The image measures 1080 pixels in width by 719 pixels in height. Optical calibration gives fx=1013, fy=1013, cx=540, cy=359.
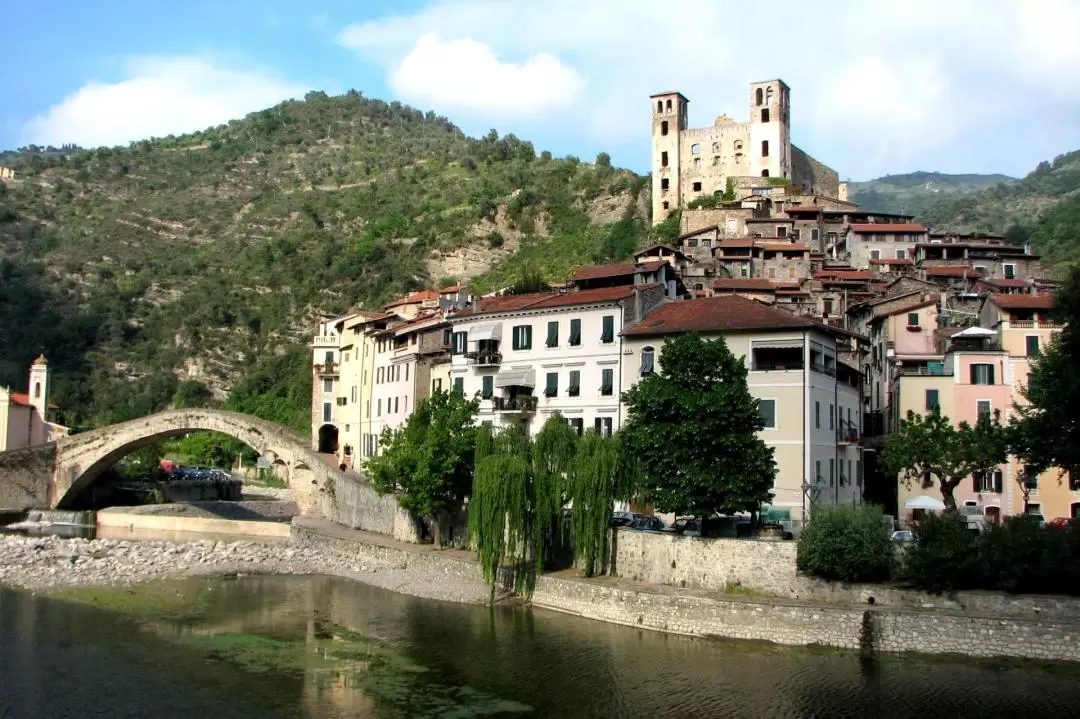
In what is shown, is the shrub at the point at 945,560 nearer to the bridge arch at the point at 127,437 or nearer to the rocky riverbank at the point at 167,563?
the rocky riverbank at the point at 167,563

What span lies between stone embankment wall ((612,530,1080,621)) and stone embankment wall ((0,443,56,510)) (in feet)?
150

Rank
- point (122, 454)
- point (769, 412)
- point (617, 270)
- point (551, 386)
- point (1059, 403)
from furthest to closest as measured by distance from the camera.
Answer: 1. point (122, 454)
2. point (617, 270)
3. point (551, 386)
4. point (769, 412)
5. point (1059, 403)

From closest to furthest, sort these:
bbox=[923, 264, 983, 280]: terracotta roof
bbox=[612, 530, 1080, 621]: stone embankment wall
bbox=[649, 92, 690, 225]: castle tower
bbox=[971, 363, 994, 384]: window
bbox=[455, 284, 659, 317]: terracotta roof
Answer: bbox=[612, 530, 1080, 621]: stone embankment wall < bbox=[455, 284, 659, 317]: terracotta roof < bbox=[971, 363, 994, 384]: window < bbox=[923, 264, 983, 280]: terracotta roof < bbox=[649, 92, 690, 225]: castle tower

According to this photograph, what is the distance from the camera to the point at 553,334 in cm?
4659

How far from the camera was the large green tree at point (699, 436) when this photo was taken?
112ft

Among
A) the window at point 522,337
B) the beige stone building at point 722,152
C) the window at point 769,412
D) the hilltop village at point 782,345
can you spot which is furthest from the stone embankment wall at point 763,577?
the beige stone building at point 722,152

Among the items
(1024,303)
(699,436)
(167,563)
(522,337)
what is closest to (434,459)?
(522,337)

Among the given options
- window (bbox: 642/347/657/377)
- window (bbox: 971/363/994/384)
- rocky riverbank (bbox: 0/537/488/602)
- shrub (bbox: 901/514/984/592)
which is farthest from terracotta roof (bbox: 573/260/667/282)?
shrub (bbox: 901/514/984/592)

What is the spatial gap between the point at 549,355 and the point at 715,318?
8.43 m

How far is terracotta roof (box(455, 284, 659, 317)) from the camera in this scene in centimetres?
4525

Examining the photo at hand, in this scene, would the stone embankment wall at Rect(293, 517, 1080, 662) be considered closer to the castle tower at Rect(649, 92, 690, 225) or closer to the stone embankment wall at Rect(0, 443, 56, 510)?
the stone embankment wall at Rect(0, 443, 56, 510)

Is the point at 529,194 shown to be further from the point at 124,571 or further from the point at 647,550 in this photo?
the point at 647,550

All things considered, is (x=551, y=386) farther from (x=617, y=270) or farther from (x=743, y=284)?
(x=743, y=284)

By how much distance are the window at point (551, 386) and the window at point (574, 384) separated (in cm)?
70
